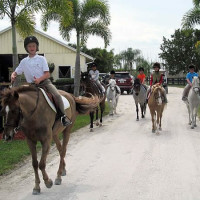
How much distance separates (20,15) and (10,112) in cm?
955

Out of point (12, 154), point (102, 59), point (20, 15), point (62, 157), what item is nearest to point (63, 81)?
point (20, 15)

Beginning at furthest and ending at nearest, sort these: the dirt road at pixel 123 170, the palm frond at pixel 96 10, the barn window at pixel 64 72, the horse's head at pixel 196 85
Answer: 1. the barn window at pixel 64 72
2. the palm frond at pixel 96 10
3. the horse's head at pixel 196 85
4. the dirt road at pixel 123 170

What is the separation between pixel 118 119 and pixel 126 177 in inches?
388

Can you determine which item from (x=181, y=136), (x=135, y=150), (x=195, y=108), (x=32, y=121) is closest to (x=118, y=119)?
(x=195, y=108)

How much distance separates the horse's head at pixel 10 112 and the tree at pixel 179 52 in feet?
196

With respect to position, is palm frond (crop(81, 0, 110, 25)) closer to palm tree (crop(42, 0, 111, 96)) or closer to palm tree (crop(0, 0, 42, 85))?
palm tree (crop(42, 0, 111, 96))

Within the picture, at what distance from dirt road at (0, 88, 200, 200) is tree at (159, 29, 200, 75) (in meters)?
53.4

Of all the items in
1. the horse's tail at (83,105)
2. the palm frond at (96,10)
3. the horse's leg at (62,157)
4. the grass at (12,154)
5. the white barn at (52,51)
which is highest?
the palm frond at (96,10)

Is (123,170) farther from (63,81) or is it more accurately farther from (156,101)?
(63,81)

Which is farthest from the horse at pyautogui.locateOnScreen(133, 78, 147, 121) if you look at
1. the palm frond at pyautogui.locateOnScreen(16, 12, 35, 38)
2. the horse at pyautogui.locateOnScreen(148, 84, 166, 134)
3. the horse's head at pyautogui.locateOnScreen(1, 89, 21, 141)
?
the horse's head at pyautogui.locateOnScreen(1, 89, 21, 141)

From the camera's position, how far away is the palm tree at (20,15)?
521 inches

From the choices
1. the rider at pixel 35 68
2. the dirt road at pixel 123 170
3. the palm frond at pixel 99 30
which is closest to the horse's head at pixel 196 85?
the dirt road at pixel 123 170

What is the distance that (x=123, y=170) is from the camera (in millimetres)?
7512

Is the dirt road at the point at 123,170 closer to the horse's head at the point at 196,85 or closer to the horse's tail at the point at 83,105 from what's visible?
the horse's tail at the point at 83,105
